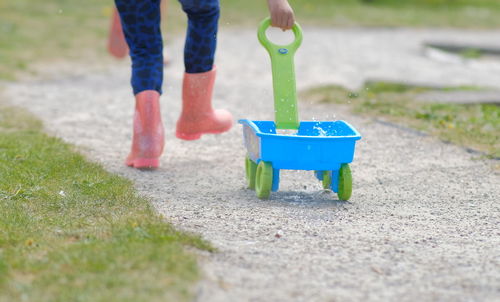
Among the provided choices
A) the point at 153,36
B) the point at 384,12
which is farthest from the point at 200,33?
the point at 384,12

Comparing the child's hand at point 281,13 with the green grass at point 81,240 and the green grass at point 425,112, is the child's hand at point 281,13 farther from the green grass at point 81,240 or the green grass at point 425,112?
the green grass at point 425,112

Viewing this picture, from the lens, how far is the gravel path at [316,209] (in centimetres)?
232

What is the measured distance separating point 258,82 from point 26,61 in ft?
6.58

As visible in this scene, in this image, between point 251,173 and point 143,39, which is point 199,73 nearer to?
point 143,39

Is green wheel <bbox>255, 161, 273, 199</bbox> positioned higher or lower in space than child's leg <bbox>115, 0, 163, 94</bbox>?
lower

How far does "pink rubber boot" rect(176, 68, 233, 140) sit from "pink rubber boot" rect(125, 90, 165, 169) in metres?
0.17

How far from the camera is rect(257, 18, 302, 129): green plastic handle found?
11.0 ft

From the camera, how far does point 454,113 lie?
5.15m

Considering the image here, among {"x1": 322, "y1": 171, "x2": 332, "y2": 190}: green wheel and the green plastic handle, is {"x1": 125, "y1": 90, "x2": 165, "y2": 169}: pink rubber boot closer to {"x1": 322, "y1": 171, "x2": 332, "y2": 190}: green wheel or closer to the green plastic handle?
the green plastic handle

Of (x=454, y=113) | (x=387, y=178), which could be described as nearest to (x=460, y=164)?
(x=387, y=178)

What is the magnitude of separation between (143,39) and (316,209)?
110 centimetres

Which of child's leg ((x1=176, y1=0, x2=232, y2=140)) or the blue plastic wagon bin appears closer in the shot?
the blue plastic wagon bin

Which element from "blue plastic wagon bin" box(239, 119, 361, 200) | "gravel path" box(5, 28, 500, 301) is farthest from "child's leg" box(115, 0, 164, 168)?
"blue plastic wagon bin" box(239, 119, 361, 200)

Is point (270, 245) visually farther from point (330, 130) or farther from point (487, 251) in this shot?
point (330, 130)
